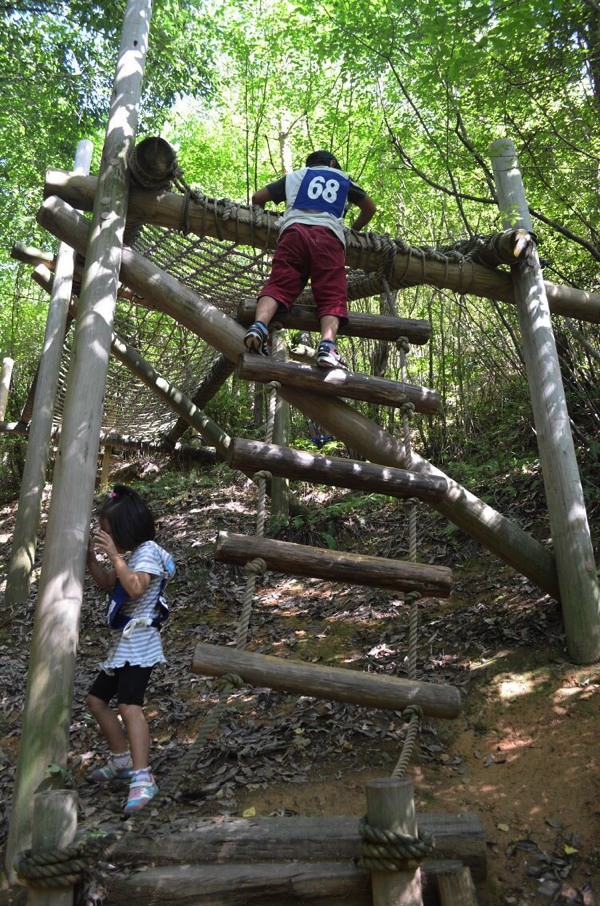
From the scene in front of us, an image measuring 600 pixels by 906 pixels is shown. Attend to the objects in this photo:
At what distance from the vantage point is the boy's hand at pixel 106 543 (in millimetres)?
2489

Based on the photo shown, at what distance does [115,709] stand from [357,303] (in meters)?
6.66

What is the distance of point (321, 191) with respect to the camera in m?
3.47

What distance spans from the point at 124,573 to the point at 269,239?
209cm

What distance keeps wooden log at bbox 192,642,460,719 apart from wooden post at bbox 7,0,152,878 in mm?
663

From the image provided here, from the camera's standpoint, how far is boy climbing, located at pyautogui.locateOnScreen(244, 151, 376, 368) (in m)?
3.10

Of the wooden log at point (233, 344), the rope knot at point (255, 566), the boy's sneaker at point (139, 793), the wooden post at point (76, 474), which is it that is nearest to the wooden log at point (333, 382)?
the wooden log at point (233, 344)

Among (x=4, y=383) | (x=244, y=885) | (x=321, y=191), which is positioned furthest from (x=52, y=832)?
(x=4, y=383)

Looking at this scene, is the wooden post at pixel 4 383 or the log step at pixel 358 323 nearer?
the log step at pixel 358 323

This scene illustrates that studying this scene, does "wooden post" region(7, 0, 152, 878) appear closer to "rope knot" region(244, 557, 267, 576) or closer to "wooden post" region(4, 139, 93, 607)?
"rope knot" region(244, 557, 267, 576)

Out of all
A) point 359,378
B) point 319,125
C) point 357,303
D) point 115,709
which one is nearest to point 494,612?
point 359,378

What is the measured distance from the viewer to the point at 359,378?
306 centimetres

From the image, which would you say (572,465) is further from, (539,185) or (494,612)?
(539,185)

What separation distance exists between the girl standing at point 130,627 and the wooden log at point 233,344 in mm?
955

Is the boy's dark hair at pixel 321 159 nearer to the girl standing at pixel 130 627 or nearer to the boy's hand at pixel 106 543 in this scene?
the girl standing at pixel 130 627
